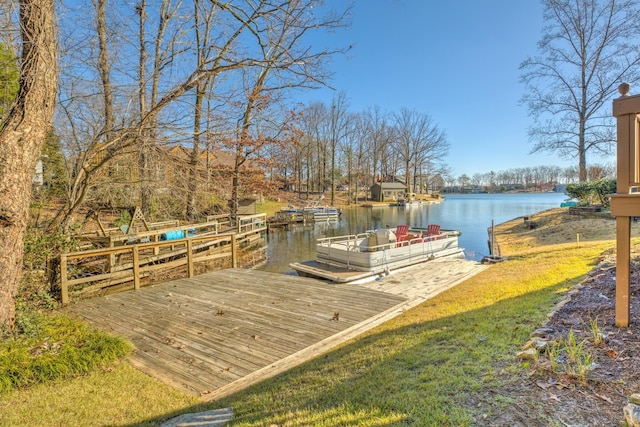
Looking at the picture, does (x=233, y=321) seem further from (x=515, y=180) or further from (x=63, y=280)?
(x=515, y=180)

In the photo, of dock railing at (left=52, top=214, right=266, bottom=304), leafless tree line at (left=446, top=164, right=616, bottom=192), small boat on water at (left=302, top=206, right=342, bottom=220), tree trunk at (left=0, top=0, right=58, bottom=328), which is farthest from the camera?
leafless tree line at (left=446, top=164, right=616, bottom=192)

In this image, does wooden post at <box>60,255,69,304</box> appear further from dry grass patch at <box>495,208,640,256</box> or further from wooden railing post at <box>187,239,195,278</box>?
dry grass patch at <box>495,208,640,256</box>

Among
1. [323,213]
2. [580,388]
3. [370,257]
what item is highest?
[323,213]

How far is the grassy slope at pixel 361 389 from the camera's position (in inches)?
93.7

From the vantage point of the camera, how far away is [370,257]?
31.8 feet


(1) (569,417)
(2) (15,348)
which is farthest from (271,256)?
(1) (569,417)

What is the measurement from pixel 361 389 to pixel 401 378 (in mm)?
388

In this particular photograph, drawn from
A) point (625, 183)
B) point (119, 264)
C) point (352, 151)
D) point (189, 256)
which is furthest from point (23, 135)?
point (352, 151)

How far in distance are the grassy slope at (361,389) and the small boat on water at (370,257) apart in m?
5.20

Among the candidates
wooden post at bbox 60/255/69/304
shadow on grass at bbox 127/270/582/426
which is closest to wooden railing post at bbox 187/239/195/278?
wooden post at bbox 60/255/69/304

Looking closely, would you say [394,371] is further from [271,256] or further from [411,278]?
[271,256]

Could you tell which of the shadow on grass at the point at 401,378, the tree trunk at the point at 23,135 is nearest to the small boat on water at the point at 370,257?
the shadow on grass at the point at 401,378

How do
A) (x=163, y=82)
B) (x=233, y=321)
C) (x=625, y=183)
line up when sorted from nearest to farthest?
(x=625, y=183), (x=233, y=321), (x=163, y=82)

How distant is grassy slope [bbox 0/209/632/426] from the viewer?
2381 mm
